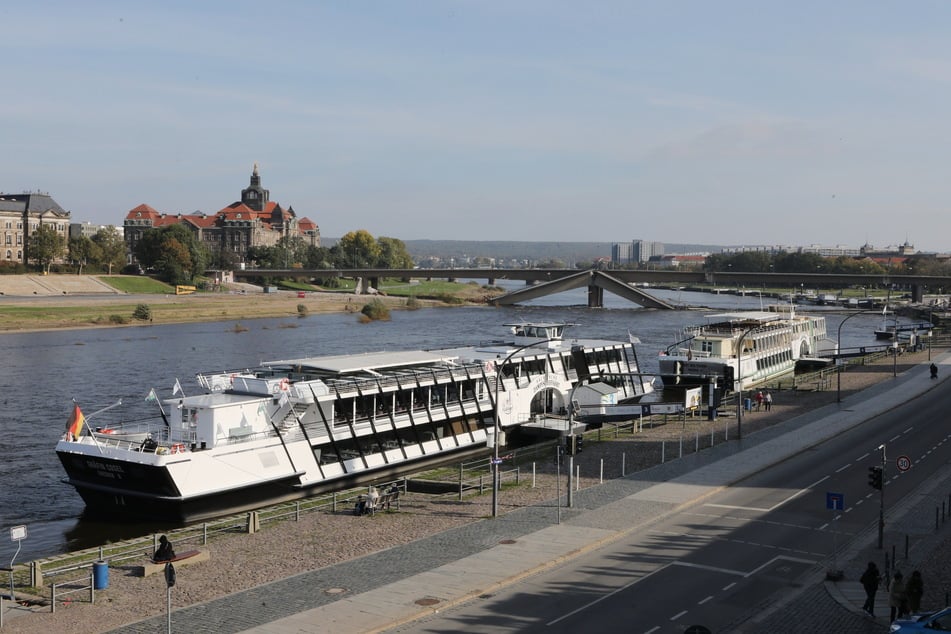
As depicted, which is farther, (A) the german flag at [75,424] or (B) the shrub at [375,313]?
(B) the shrub at [375,313]

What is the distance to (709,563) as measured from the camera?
2678cm

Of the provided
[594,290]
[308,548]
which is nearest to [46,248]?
[594,290]

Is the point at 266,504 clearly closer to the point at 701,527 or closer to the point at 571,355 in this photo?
the point at 701,527

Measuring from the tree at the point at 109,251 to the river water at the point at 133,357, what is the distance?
46254 mm

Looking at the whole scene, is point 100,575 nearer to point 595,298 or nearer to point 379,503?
point 379,503

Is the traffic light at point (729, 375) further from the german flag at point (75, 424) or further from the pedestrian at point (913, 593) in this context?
the pedestrian at point (913, 593)

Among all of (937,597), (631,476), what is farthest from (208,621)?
(631,476)

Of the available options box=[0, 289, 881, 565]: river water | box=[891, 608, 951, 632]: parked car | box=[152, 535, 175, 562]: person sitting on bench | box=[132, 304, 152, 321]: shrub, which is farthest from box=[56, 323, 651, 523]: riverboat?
box=[132, 304, 152, 321]: shrub

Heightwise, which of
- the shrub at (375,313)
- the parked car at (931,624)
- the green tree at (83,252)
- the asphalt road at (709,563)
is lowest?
the asphalt road at (709,563)

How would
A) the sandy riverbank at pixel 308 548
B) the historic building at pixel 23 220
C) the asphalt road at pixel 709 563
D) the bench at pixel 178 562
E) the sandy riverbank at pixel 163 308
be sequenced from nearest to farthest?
the asphalt road at pixel 709 563, the sandy riverbank at pixel 308 548, the bench at pixel 178 562, the sandy riverbank at pixel 163 308, the historic building at pixel 23 220

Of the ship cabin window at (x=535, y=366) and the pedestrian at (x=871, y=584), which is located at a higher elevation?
the ship cabin window at (x=535, y=366)

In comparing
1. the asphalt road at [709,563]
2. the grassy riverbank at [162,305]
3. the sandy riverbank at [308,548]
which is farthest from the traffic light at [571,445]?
the grassy riverbank at [162,305]

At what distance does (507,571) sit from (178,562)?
360 inches

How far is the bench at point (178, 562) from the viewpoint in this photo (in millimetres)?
27047
